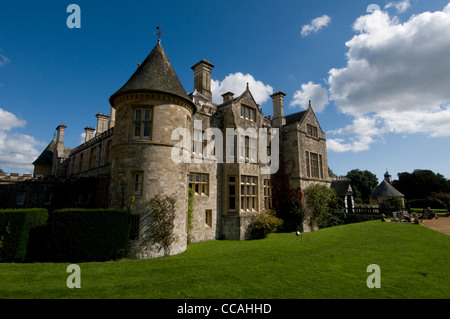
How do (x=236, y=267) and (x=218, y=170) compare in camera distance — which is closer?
(x=236, y=267)

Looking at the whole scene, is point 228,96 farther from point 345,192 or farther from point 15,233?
point 345,192

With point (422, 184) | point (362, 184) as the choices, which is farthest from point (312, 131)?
point (362, 184)

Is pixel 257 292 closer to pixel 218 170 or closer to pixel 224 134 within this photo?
pixel 218 170

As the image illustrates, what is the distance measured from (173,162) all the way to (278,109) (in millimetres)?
16098

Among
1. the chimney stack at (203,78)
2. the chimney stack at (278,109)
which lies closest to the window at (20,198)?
the chimney stack at (203,78)

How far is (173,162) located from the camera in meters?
Result: 13.0

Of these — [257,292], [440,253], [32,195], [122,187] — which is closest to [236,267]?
[257,292]

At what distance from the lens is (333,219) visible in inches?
1006

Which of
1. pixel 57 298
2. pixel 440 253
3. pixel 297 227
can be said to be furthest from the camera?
pixel 297 227

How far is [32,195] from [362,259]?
24.7m

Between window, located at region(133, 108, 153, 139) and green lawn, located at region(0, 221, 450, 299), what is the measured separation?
653 centimetres

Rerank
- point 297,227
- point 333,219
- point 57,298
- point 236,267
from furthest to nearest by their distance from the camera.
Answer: point 333,219 → point 297,227 → point 236,267 → point 57,298

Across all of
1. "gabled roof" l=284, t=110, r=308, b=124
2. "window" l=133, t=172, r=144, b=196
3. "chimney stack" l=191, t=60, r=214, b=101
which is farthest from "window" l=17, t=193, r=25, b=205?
"gabled roof" l=284, t=110, r=308, b=124

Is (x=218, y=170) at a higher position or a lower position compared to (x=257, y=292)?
higher
